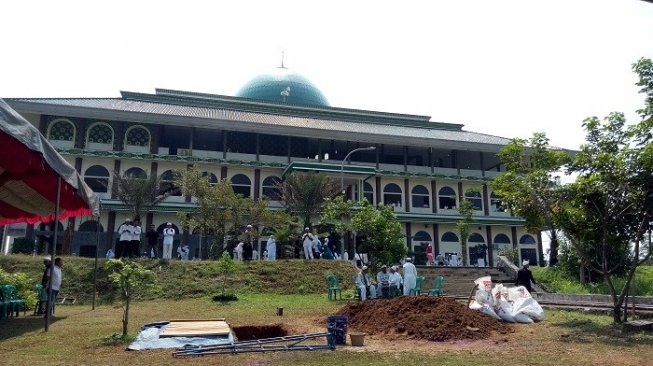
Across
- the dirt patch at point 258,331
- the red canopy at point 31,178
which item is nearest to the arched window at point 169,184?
the red canopy at point 31,178

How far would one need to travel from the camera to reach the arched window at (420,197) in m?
37.3

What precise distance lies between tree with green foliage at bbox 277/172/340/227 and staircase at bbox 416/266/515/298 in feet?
19.9

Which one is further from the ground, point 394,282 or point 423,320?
point 394,282

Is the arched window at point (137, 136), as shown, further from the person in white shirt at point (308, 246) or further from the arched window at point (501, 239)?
the arched window at point (501, 239)

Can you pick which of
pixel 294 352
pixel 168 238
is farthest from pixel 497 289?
pixel 168 238

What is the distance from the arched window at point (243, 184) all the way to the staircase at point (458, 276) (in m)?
13.8

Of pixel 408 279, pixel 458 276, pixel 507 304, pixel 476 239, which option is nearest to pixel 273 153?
pixel 476 239

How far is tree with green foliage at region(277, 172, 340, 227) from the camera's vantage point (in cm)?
2616

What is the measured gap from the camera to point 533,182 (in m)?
13.4

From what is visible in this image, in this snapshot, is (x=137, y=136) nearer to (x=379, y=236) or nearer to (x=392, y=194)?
(x=392, y=194)

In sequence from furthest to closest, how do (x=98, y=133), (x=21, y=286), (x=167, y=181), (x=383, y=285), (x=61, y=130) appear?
(x=98, y=133)
(x=61, y=130)
(x=167, y=181)
(x=383, y=285)
(x=21, y=286)

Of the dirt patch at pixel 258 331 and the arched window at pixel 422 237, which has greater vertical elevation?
the arched window at pixel 422 237

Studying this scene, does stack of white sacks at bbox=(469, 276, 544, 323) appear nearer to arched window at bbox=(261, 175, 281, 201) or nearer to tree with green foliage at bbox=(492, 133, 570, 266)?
tree with green foliage at bbox=(492, 133, 570, 266)

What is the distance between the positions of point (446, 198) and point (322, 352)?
1225 inches
